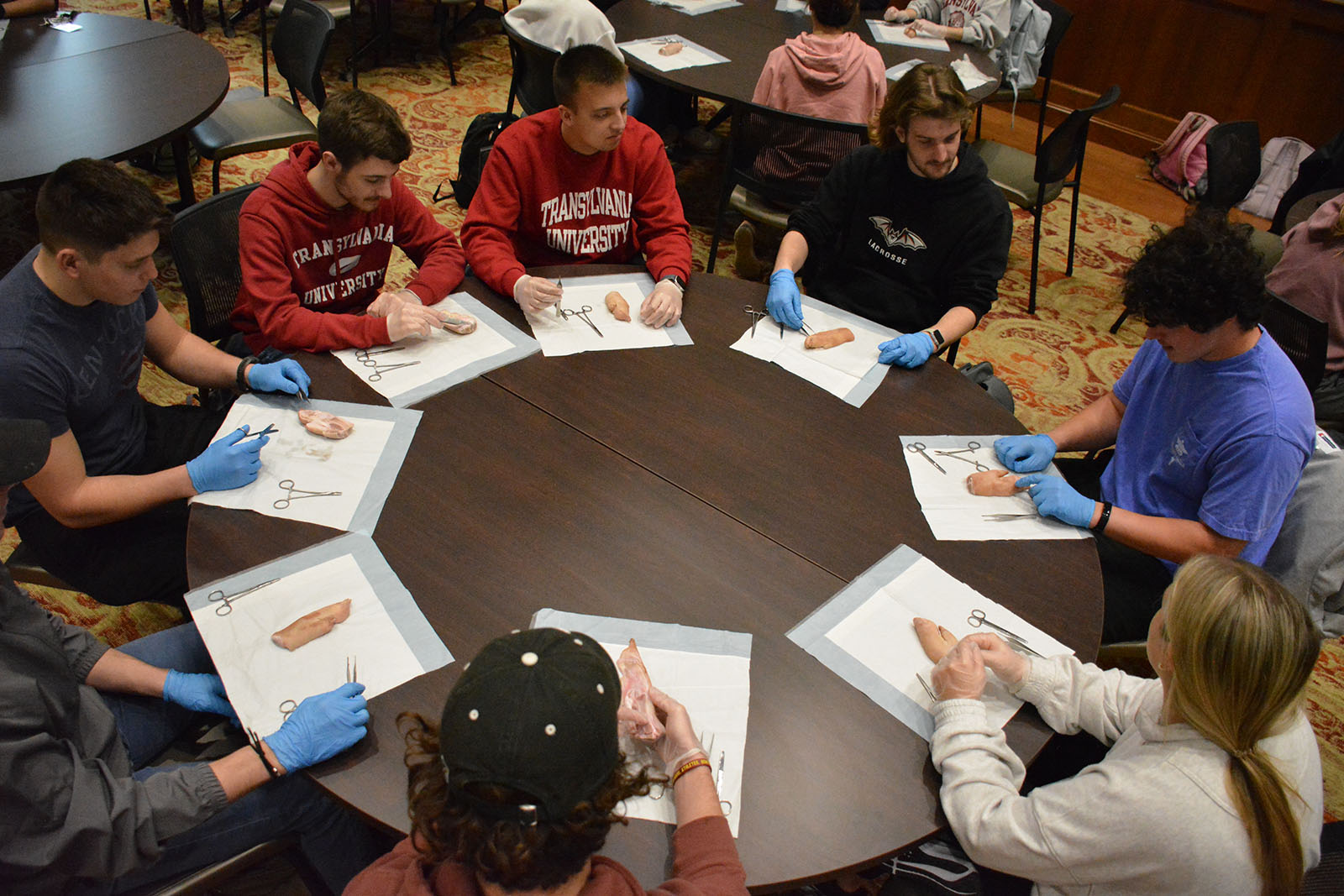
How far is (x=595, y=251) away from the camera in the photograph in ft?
8.48

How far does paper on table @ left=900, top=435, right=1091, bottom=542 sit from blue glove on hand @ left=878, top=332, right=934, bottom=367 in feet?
0.93

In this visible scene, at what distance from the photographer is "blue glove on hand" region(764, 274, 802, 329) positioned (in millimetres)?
2176

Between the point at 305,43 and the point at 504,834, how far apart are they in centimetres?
348

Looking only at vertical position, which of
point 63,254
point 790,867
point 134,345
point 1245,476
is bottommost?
point 790,867

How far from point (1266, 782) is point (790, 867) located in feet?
2.12

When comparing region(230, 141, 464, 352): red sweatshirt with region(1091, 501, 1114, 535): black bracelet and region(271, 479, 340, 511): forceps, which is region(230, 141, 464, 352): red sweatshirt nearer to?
region(271, 479, 340, 511): forceps

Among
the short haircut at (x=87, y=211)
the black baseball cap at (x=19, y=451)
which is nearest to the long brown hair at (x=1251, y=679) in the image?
the black baseball cap at (x=19, y=451)

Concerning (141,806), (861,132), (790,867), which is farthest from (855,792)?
(861,132)

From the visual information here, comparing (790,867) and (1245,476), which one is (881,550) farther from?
(1245,476)

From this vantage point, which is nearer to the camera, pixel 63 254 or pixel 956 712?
pixel 956 712

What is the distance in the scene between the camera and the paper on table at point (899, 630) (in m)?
1.38

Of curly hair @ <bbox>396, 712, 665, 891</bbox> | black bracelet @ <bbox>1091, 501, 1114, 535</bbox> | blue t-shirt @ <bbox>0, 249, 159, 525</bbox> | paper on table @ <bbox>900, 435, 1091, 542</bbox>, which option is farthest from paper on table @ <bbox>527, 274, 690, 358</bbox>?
curly hair @ <bbox>396, 712, 665, 891</bbox>

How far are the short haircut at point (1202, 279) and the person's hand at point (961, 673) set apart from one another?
32.0 inches

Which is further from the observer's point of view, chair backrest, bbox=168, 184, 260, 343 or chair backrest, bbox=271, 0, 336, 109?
chair backrest, bbox=271, 0, 336, 109
